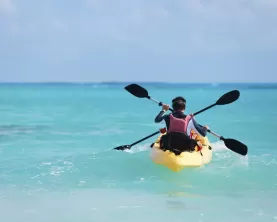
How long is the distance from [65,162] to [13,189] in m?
2.65

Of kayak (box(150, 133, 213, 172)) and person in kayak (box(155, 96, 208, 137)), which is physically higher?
person in kayak (box(155, 96, 208, 137))

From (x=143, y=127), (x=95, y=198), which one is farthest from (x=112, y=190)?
(x=143, y=127)

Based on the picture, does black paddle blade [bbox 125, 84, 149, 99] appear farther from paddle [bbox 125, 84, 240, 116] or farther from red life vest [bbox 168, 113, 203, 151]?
red life vest [bbox 168, 113, 203, 151]

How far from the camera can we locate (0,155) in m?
12.9

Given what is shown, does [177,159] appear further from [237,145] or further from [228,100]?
[228,100]

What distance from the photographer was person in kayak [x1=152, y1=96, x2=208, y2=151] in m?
9.23

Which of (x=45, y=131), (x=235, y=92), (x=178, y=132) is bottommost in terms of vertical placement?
(x=45, y=131)

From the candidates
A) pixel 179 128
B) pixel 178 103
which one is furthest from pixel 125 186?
pixel 178 103

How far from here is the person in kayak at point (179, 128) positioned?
9234 mm

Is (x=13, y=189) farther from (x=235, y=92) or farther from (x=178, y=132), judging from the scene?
(x=235, y=92)

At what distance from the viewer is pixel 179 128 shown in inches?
364

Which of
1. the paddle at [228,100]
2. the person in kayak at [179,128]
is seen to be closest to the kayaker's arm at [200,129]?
the person in kayak at [179,128]

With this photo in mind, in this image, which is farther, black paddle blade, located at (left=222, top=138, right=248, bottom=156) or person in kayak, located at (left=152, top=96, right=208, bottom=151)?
black paddle blade, located at (left=222, top=138, right=248, bottom=156)

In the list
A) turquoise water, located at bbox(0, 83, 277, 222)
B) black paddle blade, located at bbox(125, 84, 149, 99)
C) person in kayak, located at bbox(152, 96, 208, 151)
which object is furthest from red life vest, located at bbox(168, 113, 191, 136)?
black paddle blade, located at bbox(125, 84, 149, 99)
